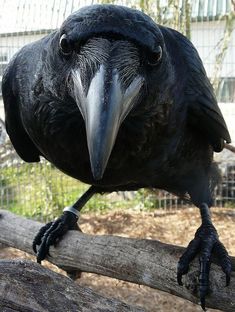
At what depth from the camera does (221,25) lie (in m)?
5.41

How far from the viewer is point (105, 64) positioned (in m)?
1.39

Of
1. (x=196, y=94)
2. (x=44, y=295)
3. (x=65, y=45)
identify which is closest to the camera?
(x=44, y=295)

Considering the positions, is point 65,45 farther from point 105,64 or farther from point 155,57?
point 155,57

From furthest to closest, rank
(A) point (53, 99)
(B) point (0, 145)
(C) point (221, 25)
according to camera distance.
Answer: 1. (C) point (221, 25)
2. (B) point (0, 145)
3. (A) point (53, 99)

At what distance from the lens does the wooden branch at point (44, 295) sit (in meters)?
1.20

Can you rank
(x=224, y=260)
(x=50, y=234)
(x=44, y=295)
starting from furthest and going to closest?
(x=50, y=234) → (x=224, y=260) → (x=44, y=295)

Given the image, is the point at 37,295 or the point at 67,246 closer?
the point at 37,295

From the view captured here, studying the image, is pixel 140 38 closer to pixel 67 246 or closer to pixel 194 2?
pixel 67 246

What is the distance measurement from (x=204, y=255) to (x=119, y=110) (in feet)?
2.63

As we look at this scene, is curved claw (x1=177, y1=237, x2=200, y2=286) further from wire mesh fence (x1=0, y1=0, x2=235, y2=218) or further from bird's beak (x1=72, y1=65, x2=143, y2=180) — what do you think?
wire mesh fence (x1=0, y1=0, x2=235, y2=218)

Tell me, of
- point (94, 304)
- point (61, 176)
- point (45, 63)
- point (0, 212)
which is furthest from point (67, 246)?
point (61, 176)

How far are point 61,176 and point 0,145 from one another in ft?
3.10

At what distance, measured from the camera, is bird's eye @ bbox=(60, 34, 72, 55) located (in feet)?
4.84

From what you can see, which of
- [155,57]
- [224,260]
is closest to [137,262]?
[224,260]
